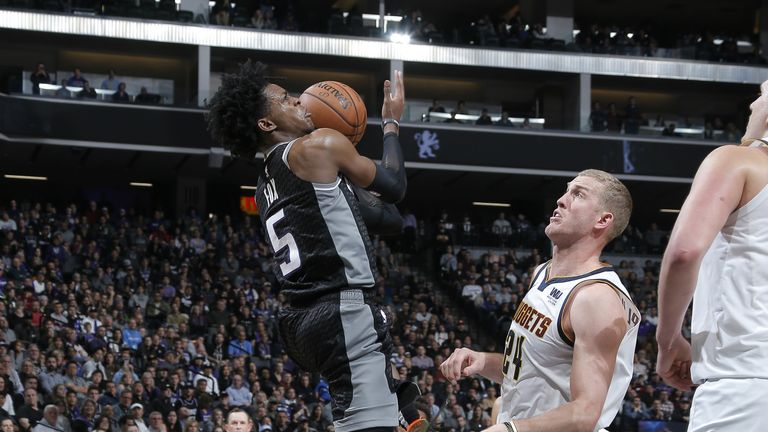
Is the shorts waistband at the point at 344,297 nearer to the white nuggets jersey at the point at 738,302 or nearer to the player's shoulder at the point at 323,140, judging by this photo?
the player's shoulder at the point at 323,140

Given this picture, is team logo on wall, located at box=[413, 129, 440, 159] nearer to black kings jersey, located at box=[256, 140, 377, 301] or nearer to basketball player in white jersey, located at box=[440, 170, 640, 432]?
black kings jersey, located at box=[256, 140, 377, 301]

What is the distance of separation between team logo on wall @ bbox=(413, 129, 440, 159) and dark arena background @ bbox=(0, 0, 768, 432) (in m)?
0.05

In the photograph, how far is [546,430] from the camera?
3.62 meters

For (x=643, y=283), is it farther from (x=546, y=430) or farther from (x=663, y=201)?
(x=546, y=430)

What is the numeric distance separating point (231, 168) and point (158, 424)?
596 inches

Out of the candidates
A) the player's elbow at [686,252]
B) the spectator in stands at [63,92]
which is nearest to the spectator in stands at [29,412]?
the player's elbow at [686,252]

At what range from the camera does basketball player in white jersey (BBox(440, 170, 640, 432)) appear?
3.83 m

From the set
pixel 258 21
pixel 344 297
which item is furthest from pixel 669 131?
pixel 344 297

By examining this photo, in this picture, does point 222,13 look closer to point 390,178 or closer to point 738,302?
point 390,178

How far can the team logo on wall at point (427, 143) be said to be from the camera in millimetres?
26719

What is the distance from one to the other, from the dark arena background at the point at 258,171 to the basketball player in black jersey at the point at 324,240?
9.30m

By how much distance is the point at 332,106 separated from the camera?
4879 millimetres

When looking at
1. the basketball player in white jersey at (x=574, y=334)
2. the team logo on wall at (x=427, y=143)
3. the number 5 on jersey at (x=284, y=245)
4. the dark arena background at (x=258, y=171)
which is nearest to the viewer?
the basketball player in white jersey at (x=574, y=334)

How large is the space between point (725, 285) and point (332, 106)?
2154 mm
